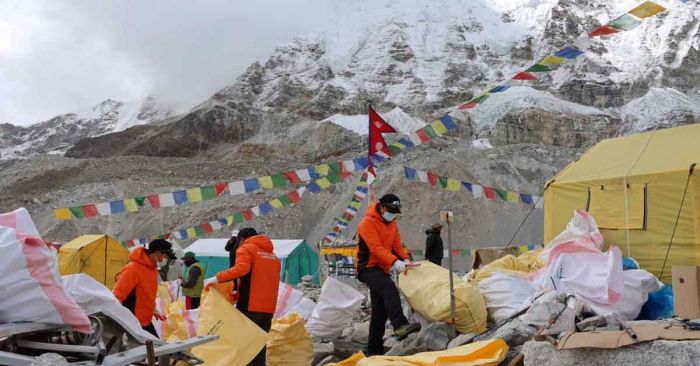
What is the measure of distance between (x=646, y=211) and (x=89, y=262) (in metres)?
11.7

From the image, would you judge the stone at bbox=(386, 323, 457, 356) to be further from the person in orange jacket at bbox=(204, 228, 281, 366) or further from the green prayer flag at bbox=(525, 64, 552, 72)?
the green prayer flag at bbox=(525, 64, 552, 72)

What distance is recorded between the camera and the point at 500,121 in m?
51.9

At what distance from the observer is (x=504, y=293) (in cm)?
569

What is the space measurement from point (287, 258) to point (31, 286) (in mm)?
13099

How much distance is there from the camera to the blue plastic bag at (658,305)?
16.9ft

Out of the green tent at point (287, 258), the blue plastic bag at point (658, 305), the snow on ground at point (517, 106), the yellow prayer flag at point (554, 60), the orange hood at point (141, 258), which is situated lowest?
the green tent at point (287, 258)

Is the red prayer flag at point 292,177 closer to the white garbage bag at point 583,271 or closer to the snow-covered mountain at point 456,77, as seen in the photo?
the white garbage bag at point 583,271

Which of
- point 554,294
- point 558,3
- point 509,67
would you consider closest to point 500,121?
point 509,67

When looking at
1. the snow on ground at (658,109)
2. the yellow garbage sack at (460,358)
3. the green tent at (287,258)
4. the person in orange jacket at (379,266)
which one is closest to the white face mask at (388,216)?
the person in orange jacket at (379,266)

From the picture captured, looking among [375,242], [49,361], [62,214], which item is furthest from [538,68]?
[62,214]

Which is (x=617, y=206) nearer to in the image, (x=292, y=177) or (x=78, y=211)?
(x=292, y=177)

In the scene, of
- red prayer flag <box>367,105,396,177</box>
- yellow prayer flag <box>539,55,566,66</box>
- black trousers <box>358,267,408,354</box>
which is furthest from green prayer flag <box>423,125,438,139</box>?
black trousers <box>358,267,408,354</box>

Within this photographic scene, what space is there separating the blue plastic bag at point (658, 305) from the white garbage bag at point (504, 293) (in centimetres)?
102

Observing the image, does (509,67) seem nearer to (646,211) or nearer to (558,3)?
(558,3)
